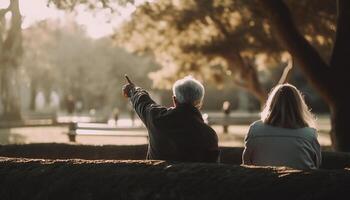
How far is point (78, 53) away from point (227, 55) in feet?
153

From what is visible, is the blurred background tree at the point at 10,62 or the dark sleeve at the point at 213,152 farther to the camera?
the blurred background tree at the point at 10,62

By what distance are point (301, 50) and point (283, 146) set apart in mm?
7355

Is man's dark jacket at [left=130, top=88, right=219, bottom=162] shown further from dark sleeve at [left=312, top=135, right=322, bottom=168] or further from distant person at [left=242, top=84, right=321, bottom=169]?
dark sleeve at [left=312, top=135, right=322, bottom=168]

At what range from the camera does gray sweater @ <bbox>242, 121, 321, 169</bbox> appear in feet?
18.0

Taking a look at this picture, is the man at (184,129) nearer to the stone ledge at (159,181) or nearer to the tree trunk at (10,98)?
the stone ledge at (159,181)

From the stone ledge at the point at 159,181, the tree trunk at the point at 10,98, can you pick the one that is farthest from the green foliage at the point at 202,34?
the stone ledge at the point at 159,181

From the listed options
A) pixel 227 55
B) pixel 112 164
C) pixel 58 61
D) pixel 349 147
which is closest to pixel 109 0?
pixel 349 147

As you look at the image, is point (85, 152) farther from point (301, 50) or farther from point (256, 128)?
point (301, 50)

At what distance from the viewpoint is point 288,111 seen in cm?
559

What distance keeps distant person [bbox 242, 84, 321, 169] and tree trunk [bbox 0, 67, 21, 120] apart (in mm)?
34820

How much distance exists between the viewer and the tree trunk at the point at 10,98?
129 ft

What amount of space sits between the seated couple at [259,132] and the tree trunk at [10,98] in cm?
3462

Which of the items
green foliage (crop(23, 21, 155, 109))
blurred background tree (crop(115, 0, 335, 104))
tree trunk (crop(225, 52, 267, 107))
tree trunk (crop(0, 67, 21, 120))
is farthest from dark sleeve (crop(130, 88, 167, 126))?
green foliage (crop(23, 21, 155, 109))

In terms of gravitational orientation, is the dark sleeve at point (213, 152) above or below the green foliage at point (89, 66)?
below
